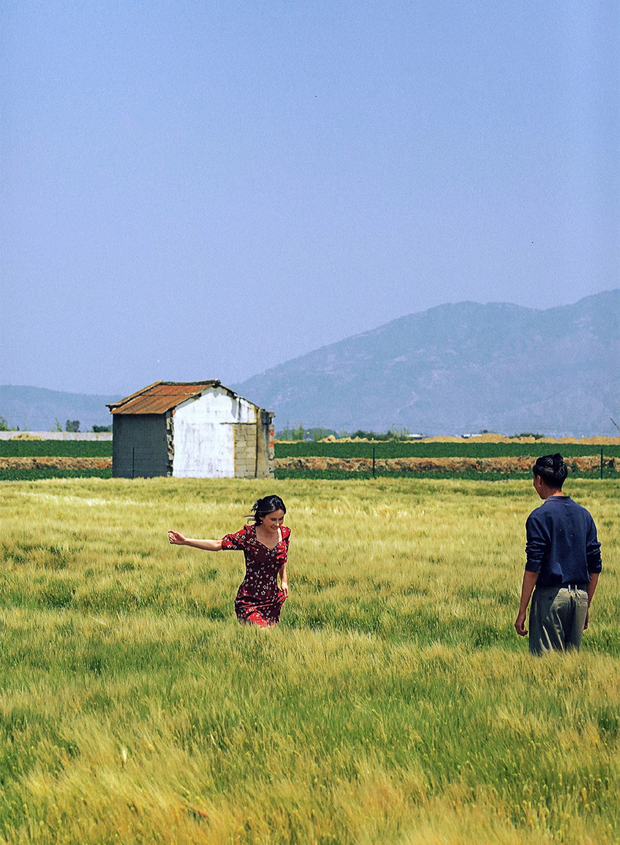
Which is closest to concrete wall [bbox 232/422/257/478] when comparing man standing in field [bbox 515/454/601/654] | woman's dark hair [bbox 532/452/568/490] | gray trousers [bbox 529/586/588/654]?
gray trousers [bbox 529/586/588/654]

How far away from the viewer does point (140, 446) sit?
4447 centimetres

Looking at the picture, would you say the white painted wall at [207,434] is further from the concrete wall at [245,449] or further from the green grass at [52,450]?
the green grass at [52,450]

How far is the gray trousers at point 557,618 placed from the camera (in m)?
6.77

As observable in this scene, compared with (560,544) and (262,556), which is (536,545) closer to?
(560,544)

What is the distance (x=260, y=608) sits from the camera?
8750 mm

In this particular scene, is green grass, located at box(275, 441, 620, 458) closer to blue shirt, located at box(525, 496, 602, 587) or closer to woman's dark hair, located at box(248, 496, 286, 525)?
woman's dark hair, located at box(248, 496, 286, 525)

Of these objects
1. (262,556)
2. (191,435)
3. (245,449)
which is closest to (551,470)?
(262,556)

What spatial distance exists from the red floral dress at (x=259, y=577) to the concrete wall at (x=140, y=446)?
3494 cm

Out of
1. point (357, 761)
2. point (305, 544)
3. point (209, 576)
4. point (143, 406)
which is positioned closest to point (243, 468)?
point (143, 406)

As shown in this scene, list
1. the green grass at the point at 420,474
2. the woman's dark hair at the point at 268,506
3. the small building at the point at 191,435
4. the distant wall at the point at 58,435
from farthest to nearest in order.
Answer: the distant wall at the point at 58,435 → the green grass at the point at 420,474 → the small building at the point at 191,435 → the woman's dark hair at the point at 268,506

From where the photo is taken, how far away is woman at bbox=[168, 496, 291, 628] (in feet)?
26.9

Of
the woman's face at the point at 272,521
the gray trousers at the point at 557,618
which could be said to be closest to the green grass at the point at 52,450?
the woman's face at the point at 272,521

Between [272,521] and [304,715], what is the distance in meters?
2.56

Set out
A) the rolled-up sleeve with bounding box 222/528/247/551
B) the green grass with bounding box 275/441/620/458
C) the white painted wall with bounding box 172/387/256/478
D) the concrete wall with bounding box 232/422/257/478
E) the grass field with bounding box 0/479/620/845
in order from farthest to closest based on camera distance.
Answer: the green grass with bounding box 275/441/620/458, the concrete wall with bounding box 232/422/257/478, the white painted wall with bounding box 172/387/256/478, the rolled-up sleeve with bounding box 222/528/247/551, the grass field with bounding box 0/479/620/845
